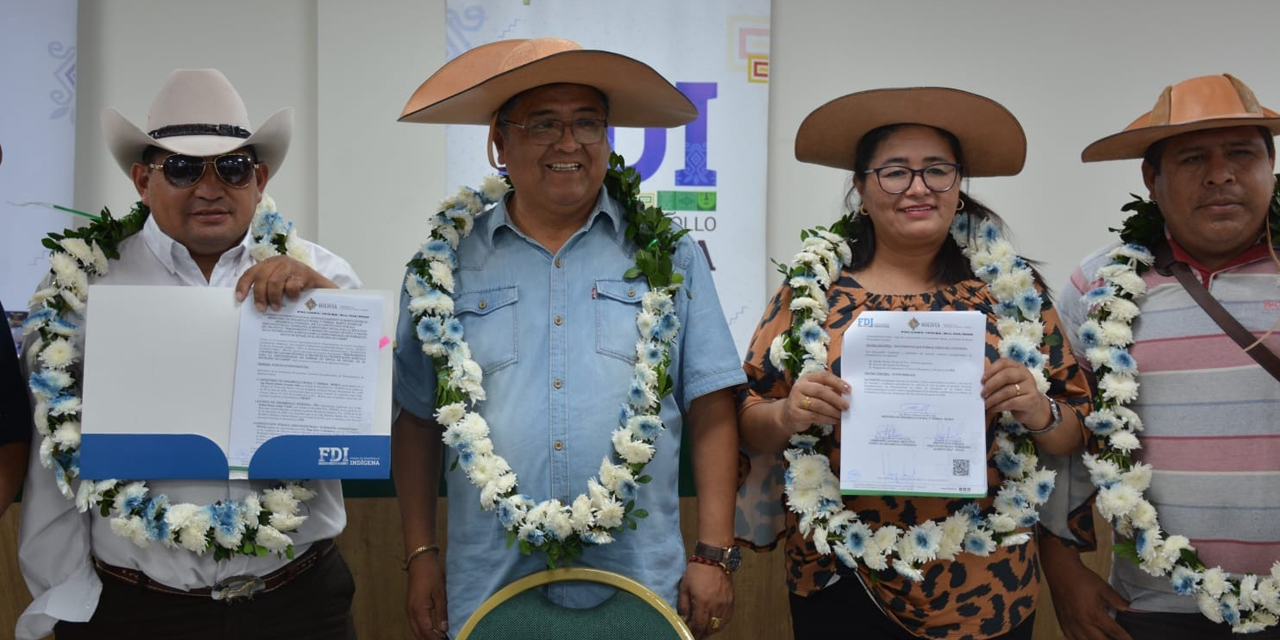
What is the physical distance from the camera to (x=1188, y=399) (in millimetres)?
2207

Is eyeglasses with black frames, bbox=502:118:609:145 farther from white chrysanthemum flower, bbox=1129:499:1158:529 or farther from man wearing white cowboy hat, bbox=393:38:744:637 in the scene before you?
white chrysanthemum flower, bbox=1129:499:1158:529

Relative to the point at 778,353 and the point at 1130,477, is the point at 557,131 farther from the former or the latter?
the point at 1130,477

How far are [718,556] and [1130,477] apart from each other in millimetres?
927

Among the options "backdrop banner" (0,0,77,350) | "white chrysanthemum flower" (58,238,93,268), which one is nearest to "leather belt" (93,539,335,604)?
"white chrysanthemum flower" (58,238,93,268)

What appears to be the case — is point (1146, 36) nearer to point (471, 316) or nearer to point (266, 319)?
point (471, 316)

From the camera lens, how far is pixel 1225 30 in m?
5.38

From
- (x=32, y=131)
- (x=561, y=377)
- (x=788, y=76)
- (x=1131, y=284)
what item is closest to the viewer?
(x=561, y=377)

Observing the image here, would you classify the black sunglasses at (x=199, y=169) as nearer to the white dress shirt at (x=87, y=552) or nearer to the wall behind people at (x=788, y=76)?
the white dress shirt at (x=87, y=552)

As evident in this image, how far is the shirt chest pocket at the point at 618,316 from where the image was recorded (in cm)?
214

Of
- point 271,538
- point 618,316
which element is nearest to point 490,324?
point 618,316

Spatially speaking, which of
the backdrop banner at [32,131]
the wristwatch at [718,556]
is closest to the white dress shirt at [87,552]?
the wristwatch at [718,556]

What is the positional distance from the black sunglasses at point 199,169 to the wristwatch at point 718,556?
132cm

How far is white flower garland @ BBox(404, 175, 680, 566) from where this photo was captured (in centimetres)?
201

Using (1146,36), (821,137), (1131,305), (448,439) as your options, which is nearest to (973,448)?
(1131,305)
